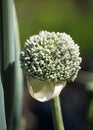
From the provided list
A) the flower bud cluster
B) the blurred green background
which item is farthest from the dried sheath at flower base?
the blurred green background

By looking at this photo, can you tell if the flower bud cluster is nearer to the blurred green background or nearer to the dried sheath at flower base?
the dried sheath at flower base

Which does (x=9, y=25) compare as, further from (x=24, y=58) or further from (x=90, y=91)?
(x=90, y=91)

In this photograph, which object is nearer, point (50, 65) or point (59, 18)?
point (50, 65)

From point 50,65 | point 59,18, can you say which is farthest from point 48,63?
point 59,18

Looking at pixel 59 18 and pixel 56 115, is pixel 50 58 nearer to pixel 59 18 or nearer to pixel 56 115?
pixel 56 115

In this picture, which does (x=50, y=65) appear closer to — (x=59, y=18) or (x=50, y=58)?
(x=50, y=58)

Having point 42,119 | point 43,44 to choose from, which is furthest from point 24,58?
point 42,119

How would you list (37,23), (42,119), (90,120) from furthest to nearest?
(37,23) < (42,119) < (90,120)

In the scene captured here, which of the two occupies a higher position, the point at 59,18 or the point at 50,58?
the point at 59,18
